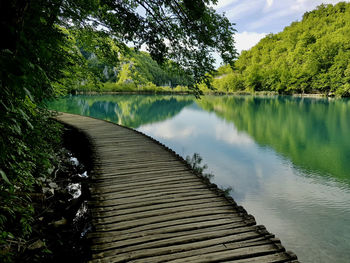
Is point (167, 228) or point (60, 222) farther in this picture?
point (60, 222)

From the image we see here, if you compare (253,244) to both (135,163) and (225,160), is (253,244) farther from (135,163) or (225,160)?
(225,160)

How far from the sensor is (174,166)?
8023 mm

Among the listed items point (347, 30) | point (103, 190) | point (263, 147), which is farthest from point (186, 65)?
point (347, 30)

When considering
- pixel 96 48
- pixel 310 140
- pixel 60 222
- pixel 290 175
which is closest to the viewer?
pixel 60 222

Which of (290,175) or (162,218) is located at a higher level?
(162,218)

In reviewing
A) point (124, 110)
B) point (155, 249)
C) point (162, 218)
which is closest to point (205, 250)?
point (155, 249)

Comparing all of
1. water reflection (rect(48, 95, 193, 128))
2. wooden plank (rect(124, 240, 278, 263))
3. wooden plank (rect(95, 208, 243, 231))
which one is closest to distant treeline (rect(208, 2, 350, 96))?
water reflection (rect(48, 95, 193, 128))

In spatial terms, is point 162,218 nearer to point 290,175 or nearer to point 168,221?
point 168,221

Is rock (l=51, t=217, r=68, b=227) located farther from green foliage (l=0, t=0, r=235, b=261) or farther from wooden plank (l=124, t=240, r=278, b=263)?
wooden plank (l=124, t=240, r=278, b=263)

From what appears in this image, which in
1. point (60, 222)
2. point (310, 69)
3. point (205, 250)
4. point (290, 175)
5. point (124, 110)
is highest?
point (310, 69)

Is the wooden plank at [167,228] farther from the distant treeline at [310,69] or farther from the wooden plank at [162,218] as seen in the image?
the distant treeline at [310,69]

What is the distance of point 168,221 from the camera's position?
15.2 feet

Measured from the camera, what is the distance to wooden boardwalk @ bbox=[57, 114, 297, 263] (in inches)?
146

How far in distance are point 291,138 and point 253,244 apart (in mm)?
18379
